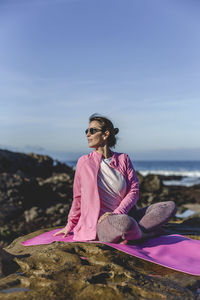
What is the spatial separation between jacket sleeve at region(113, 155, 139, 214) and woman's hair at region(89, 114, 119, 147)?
32 cm

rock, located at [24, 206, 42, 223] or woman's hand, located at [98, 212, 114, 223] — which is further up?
woman's hand, located at [98, 212, 114, 223]

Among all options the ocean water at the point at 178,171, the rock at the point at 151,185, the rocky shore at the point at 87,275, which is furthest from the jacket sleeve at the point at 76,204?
the ocean water at the point at 178,171

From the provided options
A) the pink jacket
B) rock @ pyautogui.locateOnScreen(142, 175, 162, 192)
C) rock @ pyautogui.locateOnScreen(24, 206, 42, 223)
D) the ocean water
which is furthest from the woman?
the ocean water

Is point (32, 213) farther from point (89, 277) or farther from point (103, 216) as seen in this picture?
point (89, 277)

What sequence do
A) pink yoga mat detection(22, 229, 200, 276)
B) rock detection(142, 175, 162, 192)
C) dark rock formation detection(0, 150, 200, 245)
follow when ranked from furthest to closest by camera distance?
1. rock detection(142, 175, 162, 192)
2. dark rock formation detection(0, 150, 200, 245)
3. pink yoga mat detection(22, 229, 200, 276)

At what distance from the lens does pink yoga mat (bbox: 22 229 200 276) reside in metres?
3.47

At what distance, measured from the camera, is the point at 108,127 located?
4430 mm

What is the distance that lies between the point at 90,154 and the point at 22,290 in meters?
2.28

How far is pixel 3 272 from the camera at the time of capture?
129 inches

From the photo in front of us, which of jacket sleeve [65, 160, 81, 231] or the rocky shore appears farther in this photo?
jacket sleeve [65, 160, 81, 231]

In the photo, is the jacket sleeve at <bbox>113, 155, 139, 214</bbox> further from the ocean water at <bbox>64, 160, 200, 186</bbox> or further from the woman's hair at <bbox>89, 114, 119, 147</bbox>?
the ocean water at <bbox>64, 160, 200, 186</bbox>

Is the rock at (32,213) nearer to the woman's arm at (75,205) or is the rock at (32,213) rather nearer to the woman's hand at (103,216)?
the woman's arm at (75,205)

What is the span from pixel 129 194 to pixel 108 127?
1.02 m

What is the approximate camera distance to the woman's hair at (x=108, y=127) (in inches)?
174
